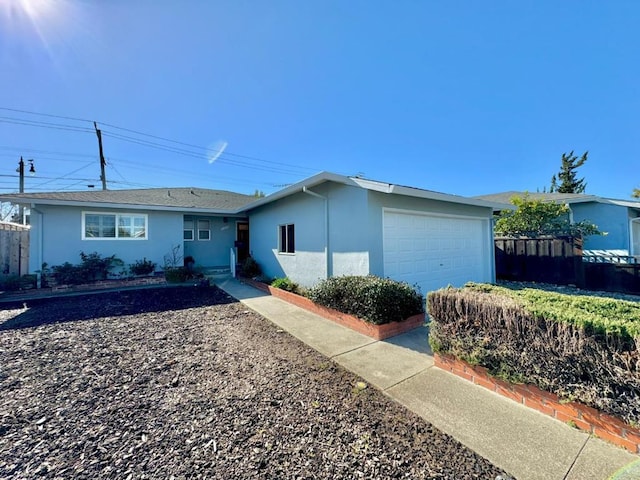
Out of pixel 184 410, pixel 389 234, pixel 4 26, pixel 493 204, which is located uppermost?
pixel 4 26

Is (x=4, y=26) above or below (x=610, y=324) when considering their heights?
above

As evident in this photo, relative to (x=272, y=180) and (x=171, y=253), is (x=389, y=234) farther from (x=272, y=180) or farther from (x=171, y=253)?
(x=272, y=180)

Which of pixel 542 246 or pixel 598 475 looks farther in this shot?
pixel 542 246

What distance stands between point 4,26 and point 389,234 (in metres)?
9.95

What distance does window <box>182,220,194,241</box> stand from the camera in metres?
12.4

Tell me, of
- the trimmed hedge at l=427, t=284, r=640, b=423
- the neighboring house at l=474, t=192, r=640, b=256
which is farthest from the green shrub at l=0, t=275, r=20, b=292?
the neighboring house at l=474, t=192, r=640, b=256

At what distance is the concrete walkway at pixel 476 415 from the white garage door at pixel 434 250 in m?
2.50

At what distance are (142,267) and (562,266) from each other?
Result: 15546mm

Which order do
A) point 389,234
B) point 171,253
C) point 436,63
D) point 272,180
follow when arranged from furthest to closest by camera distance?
1. point 272,180
2. point 171,253
3. point 436,63
4. point 389,234

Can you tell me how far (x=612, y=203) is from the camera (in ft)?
38.3

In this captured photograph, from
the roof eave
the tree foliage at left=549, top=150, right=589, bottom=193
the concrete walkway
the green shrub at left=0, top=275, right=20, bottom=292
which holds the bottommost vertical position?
the concrete walkway

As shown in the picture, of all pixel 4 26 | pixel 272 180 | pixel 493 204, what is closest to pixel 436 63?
pixel 493 204

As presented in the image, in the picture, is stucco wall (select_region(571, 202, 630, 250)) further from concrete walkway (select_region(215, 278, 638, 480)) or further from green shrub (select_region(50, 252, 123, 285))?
green shrub (select_region(50, 252, 123, 285))

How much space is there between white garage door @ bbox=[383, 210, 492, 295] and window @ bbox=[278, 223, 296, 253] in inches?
136
